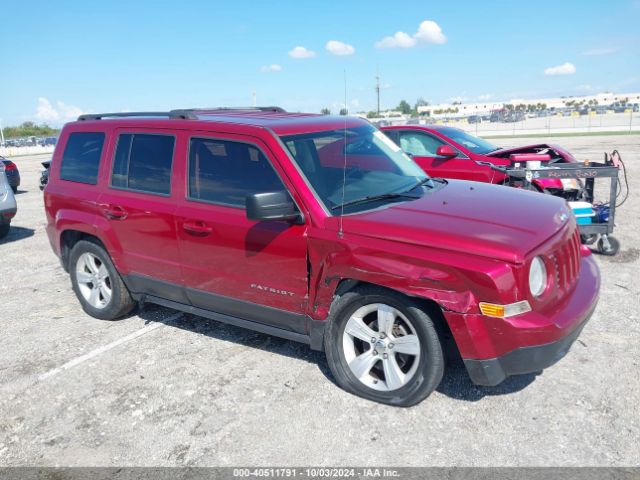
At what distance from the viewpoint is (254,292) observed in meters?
4.08

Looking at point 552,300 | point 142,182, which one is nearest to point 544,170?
point 552,300

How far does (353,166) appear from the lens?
14.0ft

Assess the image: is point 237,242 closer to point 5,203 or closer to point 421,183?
point 421,183

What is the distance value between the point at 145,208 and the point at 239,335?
4.51 feet

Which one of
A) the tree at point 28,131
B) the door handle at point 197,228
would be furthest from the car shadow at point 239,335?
the tree at point 28,131

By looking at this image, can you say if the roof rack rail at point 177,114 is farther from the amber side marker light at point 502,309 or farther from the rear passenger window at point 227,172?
the amber side marker light at point 502,309

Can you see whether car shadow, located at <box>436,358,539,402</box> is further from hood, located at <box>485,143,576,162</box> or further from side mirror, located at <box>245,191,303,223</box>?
hood, located at <box>485,143,576,162</box>

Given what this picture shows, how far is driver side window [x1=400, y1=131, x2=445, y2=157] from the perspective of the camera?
9023 mm

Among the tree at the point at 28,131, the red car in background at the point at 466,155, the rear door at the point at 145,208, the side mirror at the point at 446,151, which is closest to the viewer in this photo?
the rear door at the point at 145,208

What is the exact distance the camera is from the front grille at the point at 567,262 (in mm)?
3439

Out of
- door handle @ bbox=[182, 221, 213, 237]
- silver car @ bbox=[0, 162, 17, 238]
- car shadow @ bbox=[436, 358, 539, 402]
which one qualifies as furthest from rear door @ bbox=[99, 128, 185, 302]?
silver car @ bbox=[0, 162, 17, 238]

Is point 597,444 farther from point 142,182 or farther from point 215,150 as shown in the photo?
point 142,182

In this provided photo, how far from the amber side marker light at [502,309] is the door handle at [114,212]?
10.3 feet

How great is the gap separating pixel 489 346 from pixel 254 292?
5.71 ft
